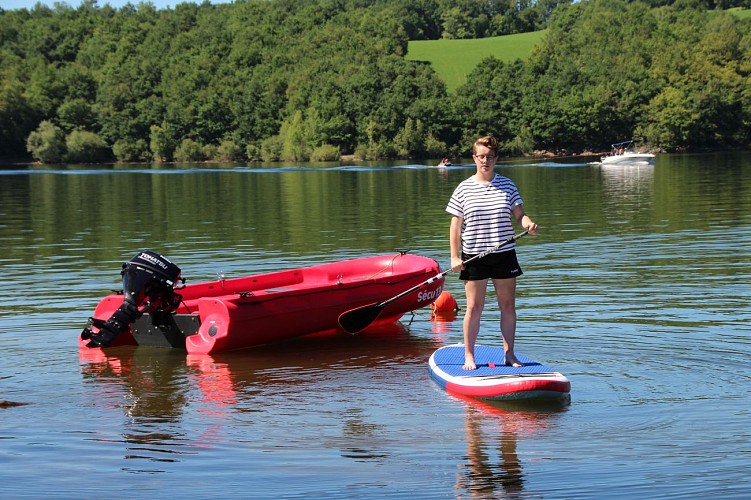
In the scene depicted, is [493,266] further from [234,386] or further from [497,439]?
[234,386]

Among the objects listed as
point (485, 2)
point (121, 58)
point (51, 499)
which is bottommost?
point (51, 499)

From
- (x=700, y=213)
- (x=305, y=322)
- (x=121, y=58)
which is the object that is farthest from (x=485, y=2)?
(x=305, y=322)

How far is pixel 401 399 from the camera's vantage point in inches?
389

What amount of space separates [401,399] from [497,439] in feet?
4.99

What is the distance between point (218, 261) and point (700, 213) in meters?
14.8

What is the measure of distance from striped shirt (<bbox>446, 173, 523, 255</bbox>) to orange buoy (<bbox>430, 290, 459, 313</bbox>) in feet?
16.9

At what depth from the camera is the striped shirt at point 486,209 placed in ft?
31.9

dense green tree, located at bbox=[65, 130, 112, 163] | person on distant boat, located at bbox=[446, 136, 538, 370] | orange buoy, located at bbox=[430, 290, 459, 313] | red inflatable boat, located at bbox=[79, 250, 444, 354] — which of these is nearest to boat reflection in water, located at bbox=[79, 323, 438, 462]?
red inflatable boat, located at bbox=[79, 250, 444, 354]

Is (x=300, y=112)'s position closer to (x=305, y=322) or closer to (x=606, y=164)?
(x=606, y=164)

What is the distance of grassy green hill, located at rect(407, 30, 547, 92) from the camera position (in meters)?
130

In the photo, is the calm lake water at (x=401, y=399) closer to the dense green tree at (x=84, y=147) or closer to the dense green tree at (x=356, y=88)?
the dense green tree at (x=356, y=88)

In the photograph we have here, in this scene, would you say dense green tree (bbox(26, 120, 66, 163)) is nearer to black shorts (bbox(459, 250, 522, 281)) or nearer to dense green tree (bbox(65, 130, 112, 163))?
dense green tree (bbox(65, 130, 112, 163))

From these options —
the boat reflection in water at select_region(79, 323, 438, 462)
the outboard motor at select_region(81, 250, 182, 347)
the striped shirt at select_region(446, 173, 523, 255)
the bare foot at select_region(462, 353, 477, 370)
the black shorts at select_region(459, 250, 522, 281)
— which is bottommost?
the boat reflection in water at select_region(79, 323, 438, 462)

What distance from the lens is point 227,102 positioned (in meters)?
126
